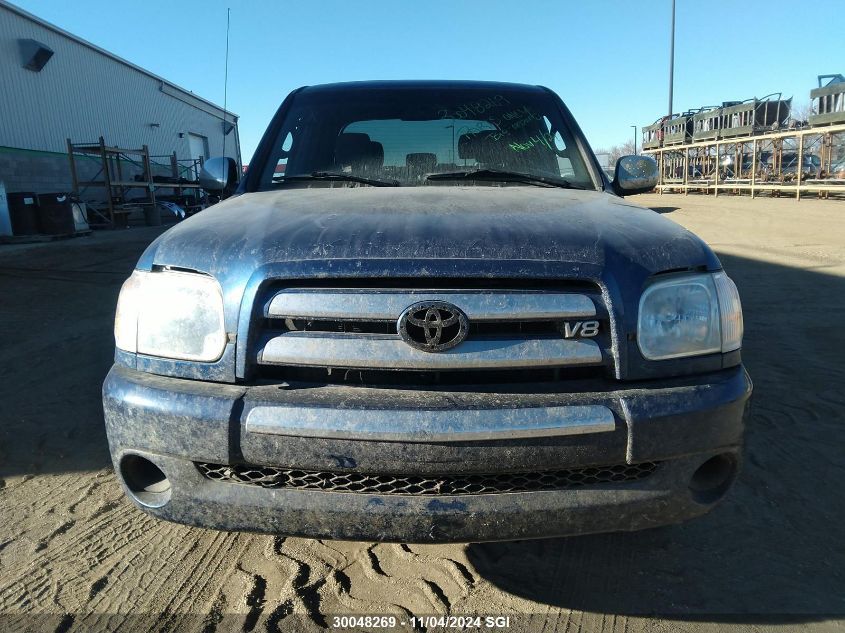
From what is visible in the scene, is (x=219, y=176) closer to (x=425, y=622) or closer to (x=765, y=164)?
(x=425, y=622)

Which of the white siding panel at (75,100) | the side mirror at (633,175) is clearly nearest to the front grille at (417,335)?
the side mirror at (633,175)

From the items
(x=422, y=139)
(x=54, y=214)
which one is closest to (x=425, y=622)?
(x=422, y=139)

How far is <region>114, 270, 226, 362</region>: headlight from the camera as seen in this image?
1932 mm

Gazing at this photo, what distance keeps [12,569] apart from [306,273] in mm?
1749

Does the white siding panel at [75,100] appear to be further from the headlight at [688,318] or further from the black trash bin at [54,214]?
the headlight at [688,318]

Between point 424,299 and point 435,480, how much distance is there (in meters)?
0.53

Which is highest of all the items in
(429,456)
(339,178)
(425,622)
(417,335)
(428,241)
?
(339,178)

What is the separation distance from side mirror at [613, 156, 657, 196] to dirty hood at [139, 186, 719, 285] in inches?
34.6

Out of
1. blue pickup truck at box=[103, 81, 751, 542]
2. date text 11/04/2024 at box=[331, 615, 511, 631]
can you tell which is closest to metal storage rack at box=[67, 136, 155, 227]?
blue pickup truck at box=[103, 81, 751, 542]

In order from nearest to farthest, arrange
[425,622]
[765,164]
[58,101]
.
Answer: [425,622] → [58,101] → [765,164]

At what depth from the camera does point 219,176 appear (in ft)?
11.3

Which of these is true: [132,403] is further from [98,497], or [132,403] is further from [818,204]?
[818,204]

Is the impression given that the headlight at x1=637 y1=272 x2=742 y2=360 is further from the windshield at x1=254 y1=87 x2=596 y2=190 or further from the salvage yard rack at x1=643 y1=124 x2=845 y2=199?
the salvage yard rack at x1=643 y1=124 x2=845 y2=199

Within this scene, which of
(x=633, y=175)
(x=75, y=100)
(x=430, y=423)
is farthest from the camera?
(x=75, y=100)
